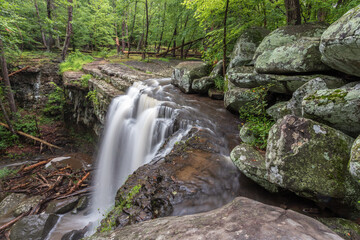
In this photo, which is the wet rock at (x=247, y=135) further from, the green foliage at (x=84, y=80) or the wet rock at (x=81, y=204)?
the green foliage at (x=84, y=80)

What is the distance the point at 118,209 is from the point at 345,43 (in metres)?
4.66

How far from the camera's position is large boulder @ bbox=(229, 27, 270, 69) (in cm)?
691

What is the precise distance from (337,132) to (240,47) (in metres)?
5.14

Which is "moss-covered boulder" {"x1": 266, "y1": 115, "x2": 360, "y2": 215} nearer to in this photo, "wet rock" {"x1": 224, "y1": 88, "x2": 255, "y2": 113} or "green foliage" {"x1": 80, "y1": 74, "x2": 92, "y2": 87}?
"wet rock" {"x1": 224, "y1": 88, "x2": 255, "y2": 113}

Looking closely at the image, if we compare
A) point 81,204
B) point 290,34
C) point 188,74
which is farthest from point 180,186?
point 188,74

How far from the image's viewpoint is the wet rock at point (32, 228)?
4.63 meters

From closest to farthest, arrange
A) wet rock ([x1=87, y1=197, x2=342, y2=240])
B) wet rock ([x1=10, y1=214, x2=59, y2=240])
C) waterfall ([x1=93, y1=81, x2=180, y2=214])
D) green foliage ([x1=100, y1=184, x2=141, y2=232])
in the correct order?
1. wet rock ([x1=87, y1=197, x2=342, y2=240])
2. green foliage ([x1=100, y1=184, x2=141, y2=232])
3. wet rock ([x1=10, y1=214, x2=59, y2=240])
4. waterfall ([x1=93, y1=81, x2=180, y2=214])

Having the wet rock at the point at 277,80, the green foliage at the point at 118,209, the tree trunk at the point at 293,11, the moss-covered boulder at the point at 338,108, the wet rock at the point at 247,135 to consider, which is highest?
the tree trunk at the point at 293,11

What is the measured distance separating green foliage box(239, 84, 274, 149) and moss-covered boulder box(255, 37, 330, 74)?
550mm

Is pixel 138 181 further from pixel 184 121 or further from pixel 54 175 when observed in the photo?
pixel 54 175

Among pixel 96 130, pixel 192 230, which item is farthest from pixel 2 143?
pixel 192 230

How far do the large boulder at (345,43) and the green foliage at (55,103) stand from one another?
14325mm

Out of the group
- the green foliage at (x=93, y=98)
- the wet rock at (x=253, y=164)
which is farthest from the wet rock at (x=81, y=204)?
the wet rock at (x=253, y=164)

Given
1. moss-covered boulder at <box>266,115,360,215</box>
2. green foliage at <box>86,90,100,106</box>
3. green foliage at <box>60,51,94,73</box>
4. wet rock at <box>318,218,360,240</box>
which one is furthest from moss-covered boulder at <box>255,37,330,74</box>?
green foliage at <box>60,51,94,73</box>
